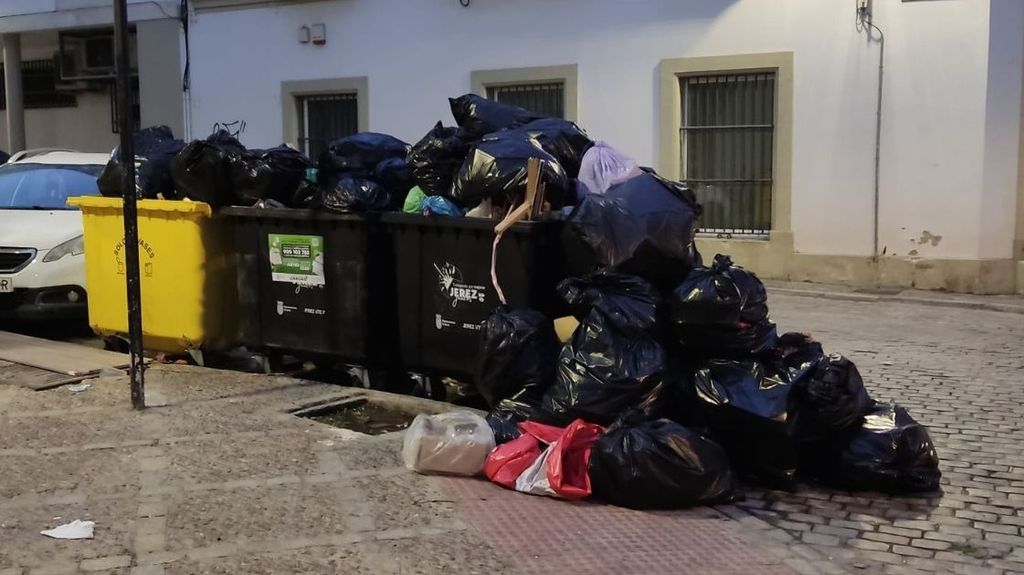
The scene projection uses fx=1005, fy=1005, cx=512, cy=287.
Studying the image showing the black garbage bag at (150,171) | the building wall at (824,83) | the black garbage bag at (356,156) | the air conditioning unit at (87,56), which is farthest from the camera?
Answer: the air conditioning unit at (87,56)

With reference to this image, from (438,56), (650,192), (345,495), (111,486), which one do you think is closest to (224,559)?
(345,495)

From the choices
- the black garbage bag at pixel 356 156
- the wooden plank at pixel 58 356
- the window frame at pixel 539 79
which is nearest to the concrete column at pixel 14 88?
the window frame at pixel 539 79

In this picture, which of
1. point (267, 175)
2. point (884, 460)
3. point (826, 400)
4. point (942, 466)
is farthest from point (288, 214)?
point (942, 466)

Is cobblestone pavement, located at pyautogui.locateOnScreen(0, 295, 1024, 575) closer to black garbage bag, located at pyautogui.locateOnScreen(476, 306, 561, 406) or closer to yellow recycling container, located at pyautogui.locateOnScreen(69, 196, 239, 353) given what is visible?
black garbage bag, located at pyautogui.locateOnScreen(476, 306, 561, 406)

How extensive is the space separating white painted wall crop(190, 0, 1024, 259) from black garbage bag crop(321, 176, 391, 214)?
6233 mm

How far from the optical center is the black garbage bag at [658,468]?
4219 mm

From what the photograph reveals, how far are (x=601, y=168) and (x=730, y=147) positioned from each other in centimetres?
635

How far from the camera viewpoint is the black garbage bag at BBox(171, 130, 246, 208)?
6.67 meters

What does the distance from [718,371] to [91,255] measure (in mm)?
4923

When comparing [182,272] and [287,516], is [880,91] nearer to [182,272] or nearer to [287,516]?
[182,272]

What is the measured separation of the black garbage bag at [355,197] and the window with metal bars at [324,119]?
7.94m

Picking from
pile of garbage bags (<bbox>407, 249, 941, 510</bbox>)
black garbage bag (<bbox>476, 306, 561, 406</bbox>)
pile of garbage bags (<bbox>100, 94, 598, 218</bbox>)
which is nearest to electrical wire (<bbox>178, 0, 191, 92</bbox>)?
pile of garbage bags (<bbox>100, 94, 598, 218</bbox>)

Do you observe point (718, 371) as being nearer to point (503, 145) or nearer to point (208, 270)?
point (503, 145)

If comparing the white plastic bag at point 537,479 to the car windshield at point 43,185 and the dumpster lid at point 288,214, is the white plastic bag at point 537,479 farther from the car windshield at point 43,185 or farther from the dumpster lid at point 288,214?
the car windshield at point 43,185
